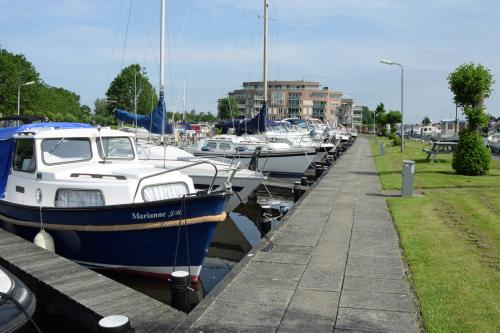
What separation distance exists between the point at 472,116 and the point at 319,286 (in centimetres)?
1584

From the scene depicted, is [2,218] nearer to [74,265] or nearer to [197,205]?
[74,265]

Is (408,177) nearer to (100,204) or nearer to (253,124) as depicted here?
(100,204)

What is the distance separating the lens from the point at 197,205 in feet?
27.9

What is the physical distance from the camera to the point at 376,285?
7004 millimetres

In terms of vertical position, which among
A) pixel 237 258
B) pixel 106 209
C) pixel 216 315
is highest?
pixel 106 209

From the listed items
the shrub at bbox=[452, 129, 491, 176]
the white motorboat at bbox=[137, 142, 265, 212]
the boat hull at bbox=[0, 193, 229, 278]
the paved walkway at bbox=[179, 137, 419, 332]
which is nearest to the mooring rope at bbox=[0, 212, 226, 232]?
the boat hull at bbox=[0, 193, 229, 278]

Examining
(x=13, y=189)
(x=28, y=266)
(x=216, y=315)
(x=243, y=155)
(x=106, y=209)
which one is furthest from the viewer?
(x=243, y=155)

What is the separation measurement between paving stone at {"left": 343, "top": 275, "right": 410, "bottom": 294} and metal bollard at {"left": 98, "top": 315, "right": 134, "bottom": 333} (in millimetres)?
3114

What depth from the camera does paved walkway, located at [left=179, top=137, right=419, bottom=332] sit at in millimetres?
5766

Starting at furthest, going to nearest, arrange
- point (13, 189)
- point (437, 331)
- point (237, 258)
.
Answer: point (237, 258) < point (13, 189) < point (437, 331)

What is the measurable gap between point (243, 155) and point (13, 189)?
48.1ft

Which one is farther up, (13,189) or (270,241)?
(13,189)

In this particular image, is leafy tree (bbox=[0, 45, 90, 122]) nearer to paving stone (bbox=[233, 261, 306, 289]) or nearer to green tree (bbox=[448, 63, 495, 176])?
green tree (bbox=[448, 63, 495, 176])

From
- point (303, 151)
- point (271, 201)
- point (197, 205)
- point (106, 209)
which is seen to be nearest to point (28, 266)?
point (106, 209)
